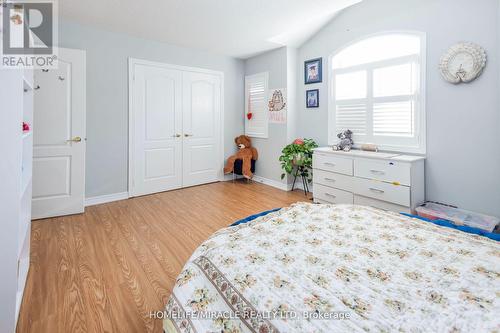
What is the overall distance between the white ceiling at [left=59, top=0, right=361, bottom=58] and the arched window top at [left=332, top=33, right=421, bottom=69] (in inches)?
22.2

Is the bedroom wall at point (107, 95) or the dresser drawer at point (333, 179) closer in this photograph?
the dresser drawer at point (333, 179)

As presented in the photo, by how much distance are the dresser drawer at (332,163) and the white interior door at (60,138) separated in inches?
123

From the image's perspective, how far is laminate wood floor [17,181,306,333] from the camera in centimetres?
165

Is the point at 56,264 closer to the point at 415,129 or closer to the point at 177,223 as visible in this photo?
the point at 177,223

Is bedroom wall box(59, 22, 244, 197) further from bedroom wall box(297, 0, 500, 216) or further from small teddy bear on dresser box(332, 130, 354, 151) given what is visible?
bedroom wall box(297, 0, 500, 216)

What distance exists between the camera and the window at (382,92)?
3240 millimetres

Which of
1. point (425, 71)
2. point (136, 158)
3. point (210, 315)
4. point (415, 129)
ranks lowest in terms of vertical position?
point (210, 315)

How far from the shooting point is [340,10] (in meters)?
3.87

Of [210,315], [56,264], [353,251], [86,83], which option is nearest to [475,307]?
[353,251]

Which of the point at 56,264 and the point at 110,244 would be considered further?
the point at 110,244

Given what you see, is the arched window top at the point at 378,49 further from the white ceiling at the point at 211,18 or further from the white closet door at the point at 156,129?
the white closet door at the point at 156,129

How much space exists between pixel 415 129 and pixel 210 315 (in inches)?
128

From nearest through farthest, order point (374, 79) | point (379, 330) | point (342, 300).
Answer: point (379, 330)
point (342, 300)
point (374, 79)

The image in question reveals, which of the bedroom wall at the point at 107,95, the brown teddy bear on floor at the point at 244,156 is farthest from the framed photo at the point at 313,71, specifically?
the bedroom wall at the point at 107,95
